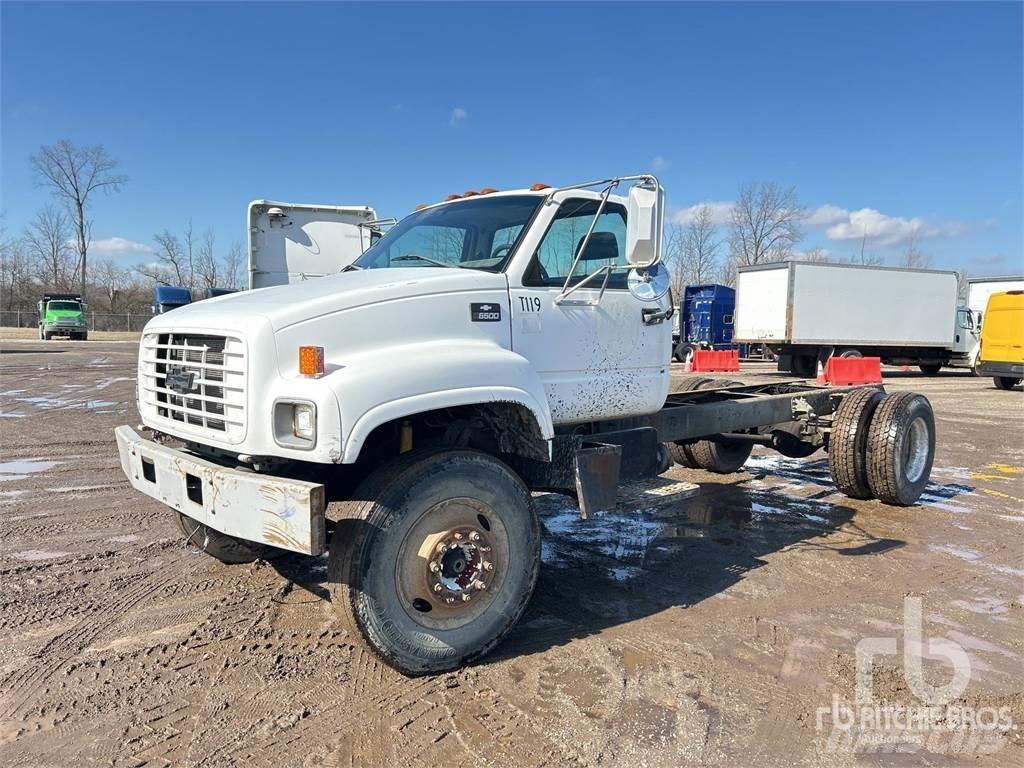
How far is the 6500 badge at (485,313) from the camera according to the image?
12.5ft

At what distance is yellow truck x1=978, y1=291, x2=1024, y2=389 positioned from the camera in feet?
58.5

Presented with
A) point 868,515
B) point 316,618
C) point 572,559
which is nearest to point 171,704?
point 316,618

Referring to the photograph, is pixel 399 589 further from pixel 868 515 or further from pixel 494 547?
pixel 868 515

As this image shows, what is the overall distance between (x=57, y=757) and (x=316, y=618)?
4.74ft

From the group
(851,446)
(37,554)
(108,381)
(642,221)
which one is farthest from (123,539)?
(108,381)

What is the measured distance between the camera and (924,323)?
22859mm

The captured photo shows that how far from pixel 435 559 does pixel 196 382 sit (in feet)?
4.79

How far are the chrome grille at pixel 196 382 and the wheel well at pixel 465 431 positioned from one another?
732mm

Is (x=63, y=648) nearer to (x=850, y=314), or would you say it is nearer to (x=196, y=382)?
(x=196, y=382)

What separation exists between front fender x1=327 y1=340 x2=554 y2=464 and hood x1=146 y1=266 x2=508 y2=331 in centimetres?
28

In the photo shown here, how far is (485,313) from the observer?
385cm

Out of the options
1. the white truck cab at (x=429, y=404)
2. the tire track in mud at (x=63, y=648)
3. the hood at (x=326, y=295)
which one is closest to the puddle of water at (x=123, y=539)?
the tire track in mud at (x=63, y=648)

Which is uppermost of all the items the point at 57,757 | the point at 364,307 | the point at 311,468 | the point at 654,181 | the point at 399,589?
the point at 654,181

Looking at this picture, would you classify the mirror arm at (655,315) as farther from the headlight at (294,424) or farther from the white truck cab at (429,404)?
the headlight at (294,424)
